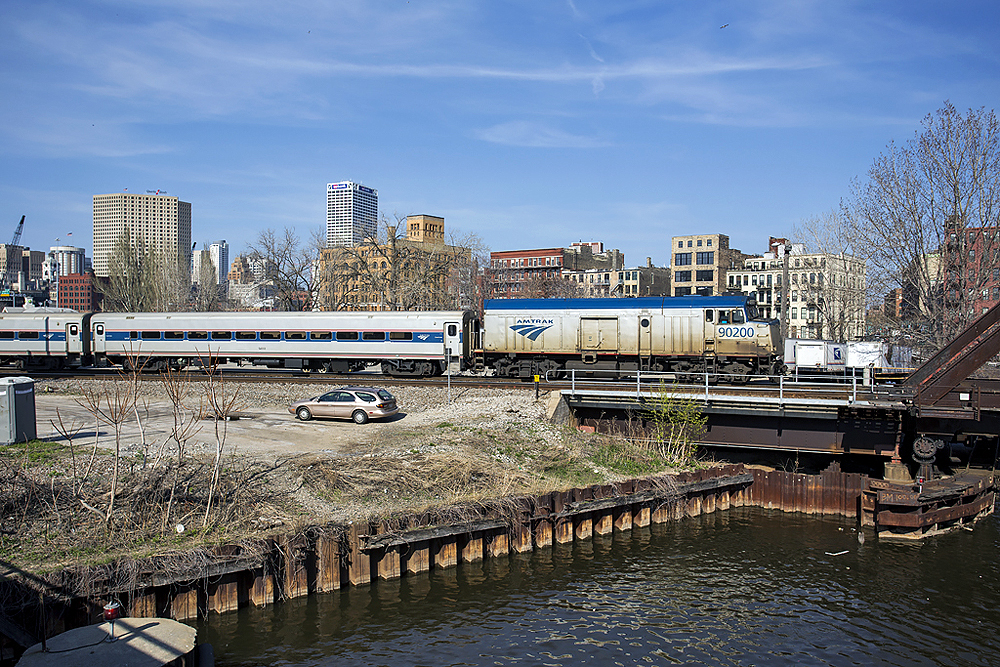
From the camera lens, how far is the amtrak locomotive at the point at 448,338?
31.5 m

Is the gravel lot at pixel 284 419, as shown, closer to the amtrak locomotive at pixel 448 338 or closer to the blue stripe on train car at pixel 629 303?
the amtrak locomotive at pixel 448 338

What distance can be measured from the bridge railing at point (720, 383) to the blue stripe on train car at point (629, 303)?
3.38 meters

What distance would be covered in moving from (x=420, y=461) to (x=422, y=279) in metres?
39.4

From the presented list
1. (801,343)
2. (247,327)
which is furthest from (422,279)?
(801,343)

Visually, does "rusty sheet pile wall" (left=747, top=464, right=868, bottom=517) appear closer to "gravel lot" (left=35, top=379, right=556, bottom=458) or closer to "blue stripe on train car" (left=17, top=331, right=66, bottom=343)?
"gravel lot" (left=35, top=379, right=556, bottom=458)

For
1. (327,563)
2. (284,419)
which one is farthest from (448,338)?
(327,563)

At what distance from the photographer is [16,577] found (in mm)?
12109

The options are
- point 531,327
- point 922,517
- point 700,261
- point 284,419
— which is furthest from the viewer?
point 700,261

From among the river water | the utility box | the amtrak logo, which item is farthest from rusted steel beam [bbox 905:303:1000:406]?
the utility box

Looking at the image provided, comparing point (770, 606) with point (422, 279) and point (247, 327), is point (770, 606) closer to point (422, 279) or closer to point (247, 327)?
point (247, 327)

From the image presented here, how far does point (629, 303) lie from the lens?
3272 cm

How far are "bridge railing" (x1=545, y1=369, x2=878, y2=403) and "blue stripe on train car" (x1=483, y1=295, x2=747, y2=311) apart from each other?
3.38m

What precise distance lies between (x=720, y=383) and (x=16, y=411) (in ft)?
88.1

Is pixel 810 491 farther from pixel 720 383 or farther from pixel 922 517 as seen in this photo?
pixel 720 383
